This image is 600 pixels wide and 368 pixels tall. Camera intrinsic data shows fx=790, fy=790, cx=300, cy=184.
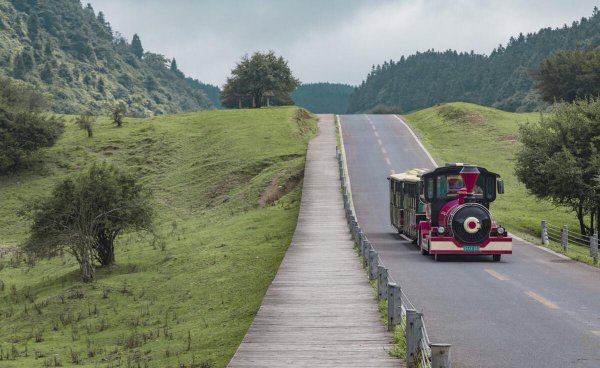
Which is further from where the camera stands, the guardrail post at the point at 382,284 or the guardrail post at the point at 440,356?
the guardrail post at the point at 382,284

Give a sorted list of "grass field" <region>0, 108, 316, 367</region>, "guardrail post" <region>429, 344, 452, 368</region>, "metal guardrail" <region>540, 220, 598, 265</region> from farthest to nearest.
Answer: "metal guardrail" <region>540, 220, 598, 265</region> → "grass field" <region>0, 108, 316, 367</region> → "guardrail post" <region>429, 344, 452, 368</region>

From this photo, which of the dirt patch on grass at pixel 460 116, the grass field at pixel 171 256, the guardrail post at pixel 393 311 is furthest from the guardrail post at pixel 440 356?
the dirt patch on grass at pixel 460 116

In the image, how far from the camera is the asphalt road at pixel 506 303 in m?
13.6

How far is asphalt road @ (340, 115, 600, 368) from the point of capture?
1364 cm

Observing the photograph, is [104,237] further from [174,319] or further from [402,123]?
[402,123]

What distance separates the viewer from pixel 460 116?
8494cm

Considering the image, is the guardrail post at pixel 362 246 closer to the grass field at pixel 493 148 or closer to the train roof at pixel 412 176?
the train roof at pixel 412 176

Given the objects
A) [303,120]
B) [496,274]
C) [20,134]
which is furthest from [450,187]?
[303,120]

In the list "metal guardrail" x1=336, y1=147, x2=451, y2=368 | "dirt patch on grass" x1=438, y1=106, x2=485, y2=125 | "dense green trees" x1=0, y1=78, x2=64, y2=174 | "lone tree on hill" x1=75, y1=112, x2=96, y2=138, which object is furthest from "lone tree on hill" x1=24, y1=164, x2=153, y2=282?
"dirt patch on grass" x1=438, y1=106, x2=485, y2=125

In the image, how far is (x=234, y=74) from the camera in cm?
10188

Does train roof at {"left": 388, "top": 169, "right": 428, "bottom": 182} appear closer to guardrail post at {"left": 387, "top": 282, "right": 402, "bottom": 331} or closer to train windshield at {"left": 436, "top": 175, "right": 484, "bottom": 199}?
train windshield at {"left": 436, "top": 175, "right": 484, "bottom": 199}

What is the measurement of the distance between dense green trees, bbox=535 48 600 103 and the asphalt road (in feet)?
224

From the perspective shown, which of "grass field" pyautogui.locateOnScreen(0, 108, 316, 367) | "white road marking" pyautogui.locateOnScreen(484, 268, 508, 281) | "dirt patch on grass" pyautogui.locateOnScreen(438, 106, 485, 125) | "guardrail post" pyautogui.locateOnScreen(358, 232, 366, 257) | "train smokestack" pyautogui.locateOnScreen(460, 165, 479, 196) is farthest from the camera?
"dirt patch on grass" pyautogui.locateOnScreen(438, 106, 485, 125)

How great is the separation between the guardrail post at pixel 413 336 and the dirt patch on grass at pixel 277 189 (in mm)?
36132
